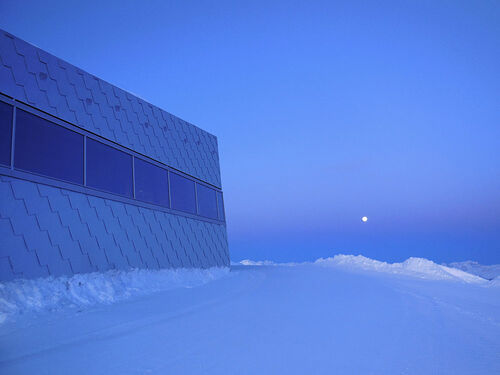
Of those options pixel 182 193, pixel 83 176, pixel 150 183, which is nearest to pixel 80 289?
pixel 83 176

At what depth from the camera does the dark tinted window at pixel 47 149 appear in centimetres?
880

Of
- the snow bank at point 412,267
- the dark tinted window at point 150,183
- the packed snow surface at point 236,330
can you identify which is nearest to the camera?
the packed snow surface at point 236,330

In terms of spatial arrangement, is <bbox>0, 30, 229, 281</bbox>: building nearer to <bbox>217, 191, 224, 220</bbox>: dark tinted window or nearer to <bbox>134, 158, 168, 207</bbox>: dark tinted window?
<bbox>134, 158, 168, 207</bbox>: dark tinted window

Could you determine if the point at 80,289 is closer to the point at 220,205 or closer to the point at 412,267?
the point at 220,205

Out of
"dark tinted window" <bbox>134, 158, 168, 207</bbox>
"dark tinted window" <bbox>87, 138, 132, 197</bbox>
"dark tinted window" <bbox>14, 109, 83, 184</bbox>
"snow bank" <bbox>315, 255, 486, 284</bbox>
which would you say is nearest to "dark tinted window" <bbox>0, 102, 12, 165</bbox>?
"dark tinted window" <bbox>14, 109, 83, 184</bbox>

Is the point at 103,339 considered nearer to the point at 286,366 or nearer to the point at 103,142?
the point at 286,366

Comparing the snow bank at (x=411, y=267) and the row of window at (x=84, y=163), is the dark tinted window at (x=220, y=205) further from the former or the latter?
the snow bank at (x=411, y=267)

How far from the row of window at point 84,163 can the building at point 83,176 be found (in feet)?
0.08

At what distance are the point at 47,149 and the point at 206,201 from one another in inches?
336

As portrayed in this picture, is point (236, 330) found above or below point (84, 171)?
below

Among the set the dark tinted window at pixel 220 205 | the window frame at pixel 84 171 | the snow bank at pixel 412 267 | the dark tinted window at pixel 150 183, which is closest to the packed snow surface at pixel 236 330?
the window frame at pixel 84 171

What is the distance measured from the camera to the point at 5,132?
8445 mm

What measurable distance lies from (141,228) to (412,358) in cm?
895

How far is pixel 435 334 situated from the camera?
6594mm
